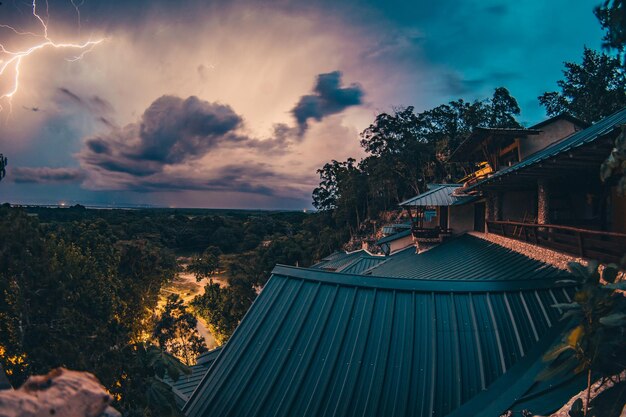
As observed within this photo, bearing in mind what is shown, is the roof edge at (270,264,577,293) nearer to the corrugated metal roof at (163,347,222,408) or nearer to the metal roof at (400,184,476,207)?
the corrugated metal roof at (163,347,222,408)

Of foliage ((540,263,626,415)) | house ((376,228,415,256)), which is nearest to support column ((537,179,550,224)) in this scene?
foliage ((540,263,626,415))

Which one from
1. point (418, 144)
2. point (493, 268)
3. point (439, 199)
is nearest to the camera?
point (493, 268)

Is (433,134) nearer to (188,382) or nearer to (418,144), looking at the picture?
(418,144)

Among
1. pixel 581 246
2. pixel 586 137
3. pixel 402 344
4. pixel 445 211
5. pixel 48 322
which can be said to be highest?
pixel 586 137

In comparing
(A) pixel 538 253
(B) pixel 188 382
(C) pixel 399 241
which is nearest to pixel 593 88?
(C) pixel 399 241

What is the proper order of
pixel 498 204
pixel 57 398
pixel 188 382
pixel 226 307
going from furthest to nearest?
pixel 226 307
pixel 498 204
pixel 188 382
pixel 57 398

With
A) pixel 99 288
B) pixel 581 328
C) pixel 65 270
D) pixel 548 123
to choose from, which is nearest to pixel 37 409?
pixel 581 328

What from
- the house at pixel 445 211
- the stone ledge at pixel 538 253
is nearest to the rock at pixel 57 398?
Answer: the stone ledge at pixel 538 253
